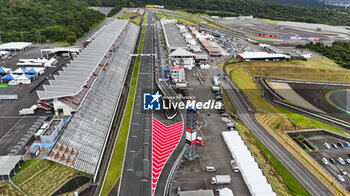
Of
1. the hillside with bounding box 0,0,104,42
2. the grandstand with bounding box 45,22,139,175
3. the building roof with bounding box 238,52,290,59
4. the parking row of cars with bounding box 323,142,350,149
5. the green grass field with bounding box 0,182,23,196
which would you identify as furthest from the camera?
the hillside with bounding box 0,0,104,42

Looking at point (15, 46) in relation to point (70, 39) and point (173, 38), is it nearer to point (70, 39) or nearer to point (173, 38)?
point (70, 39)

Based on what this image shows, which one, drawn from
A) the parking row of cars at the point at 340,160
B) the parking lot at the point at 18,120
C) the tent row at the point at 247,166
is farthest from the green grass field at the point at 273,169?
the parking lot at the point at 18,120

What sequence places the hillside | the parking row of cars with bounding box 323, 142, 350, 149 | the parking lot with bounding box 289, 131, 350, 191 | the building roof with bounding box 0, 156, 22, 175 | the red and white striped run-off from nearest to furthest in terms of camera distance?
the building roof with bounding box 0, 156, 22, 175
the red and white striped run-off
the parking lot with bounding box 289, 131, 350, 191
the parking row of cars with bounding box 323, 142, 350, 149
the hillside

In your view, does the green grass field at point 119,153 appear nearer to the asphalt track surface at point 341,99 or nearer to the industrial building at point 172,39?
the industrial building at point 172,39

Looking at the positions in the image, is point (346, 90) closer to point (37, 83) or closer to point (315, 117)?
point (315, 117)

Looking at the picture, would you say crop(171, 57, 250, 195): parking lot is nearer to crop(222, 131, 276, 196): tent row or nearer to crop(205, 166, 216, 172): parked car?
crop(205, 166, 216, 172): parked car

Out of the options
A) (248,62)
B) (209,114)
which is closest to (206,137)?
(209,114)

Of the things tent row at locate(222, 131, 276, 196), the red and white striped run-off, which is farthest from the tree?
tent row at locate(222, 131, 276, 196)
